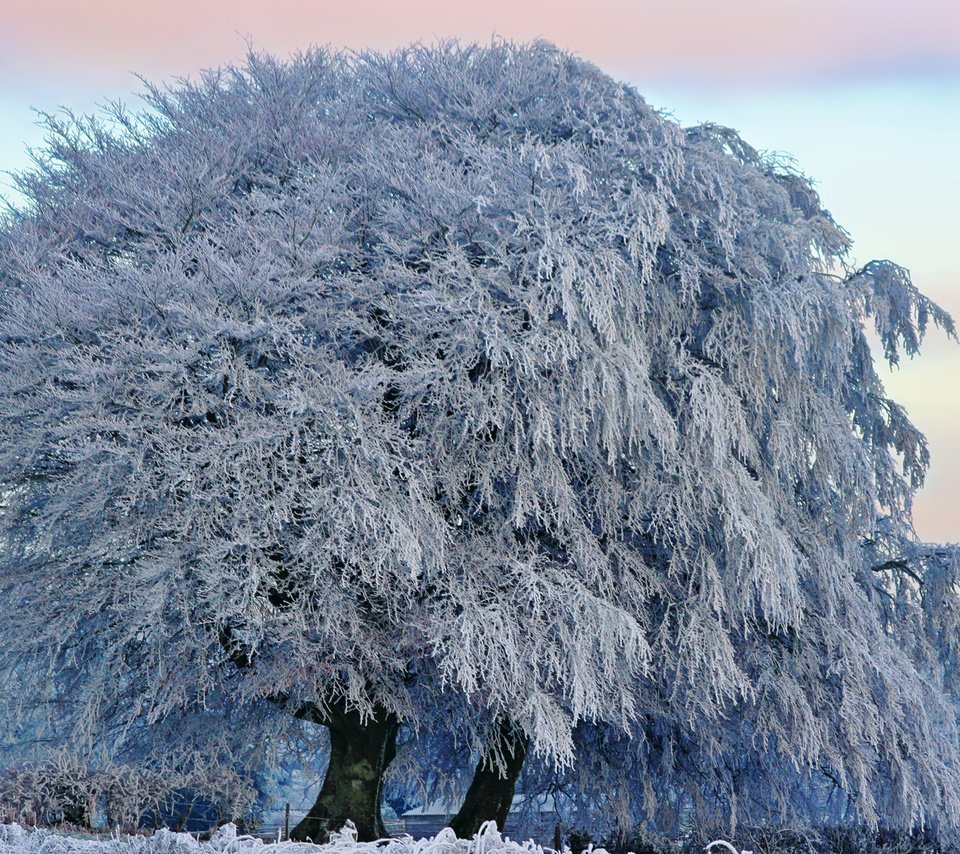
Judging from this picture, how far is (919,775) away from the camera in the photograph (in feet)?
47.3

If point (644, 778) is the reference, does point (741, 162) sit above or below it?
above

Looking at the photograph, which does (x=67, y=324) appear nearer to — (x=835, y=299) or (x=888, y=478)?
(x=835, y=299)

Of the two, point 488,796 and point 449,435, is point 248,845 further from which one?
point 488,796

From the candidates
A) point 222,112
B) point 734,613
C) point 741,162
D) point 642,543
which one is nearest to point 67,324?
point 222,112

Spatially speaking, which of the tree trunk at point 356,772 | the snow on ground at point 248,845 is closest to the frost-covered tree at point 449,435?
the tree trunk at point 356,772

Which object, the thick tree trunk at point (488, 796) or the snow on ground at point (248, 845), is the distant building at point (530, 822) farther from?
the snow on ground at point (248, 845)

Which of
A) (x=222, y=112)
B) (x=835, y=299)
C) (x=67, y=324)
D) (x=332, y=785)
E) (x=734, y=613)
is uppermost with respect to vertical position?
(x=222, y=112)

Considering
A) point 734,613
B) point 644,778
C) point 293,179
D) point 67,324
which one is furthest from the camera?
point 644,778

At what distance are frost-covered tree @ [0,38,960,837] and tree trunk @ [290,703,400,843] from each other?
39 millimetres

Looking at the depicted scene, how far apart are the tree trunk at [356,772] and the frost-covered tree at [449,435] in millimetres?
39

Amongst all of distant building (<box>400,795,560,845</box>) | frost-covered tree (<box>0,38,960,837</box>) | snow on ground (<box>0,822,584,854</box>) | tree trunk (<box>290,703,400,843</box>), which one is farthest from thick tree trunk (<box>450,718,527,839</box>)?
snow on ground (<box>0,822,584,854</box>)

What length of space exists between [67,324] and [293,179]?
3312mm

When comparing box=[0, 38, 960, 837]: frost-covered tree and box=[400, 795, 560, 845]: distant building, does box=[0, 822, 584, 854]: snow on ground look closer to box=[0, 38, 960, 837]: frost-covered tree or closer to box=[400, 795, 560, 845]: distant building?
box=[0, 38, 960, 837]: frost-covered tree

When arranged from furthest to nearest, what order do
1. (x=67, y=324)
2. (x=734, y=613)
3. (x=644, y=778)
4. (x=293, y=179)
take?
(x=644, y=778) < (x=293, y=179) < (x=734, y=613) < (x=67, y=324)
